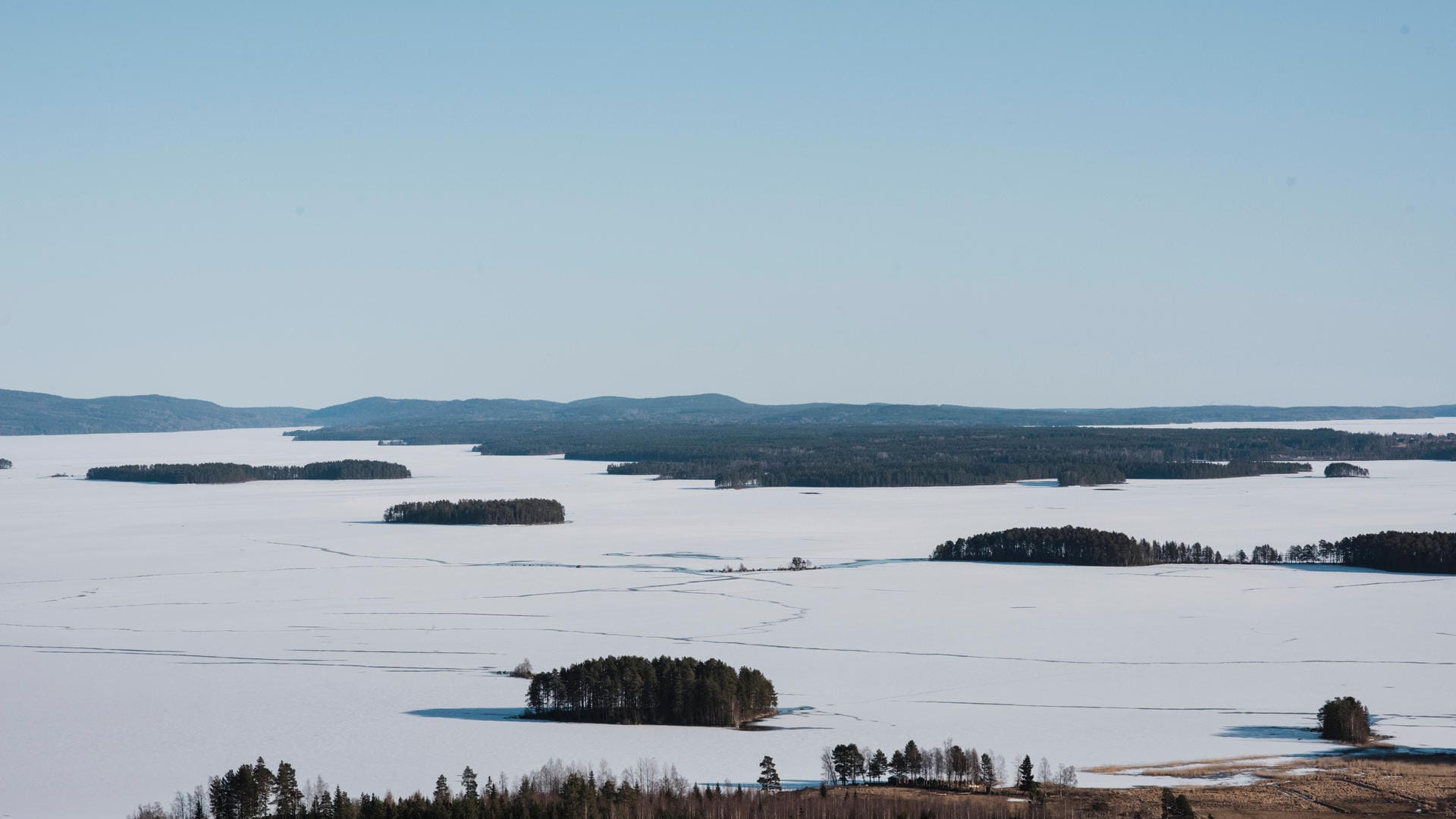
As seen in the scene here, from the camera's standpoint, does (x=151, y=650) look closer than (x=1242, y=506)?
Yes

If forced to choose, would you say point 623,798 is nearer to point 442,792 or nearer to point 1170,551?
point 442,792

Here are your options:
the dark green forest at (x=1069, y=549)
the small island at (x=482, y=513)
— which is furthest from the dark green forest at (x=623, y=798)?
the small island at (x=482, y=513)

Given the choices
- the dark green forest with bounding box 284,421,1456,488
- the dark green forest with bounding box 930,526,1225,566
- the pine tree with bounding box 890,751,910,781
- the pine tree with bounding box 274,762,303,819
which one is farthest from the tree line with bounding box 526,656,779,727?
the dark green forest with bounding box 284,421,1456,488

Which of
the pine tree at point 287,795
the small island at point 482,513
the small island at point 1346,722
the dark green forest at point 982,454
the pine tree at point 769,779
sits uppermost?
the dark green forest at point 982,454

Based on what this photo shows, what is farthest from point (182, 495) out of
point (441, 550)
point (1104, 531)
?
point (1104, 531)

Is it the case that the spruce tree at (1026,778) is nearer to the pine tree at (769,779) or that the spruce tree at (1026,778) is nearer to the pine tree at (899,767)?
the pine tree at (899,767)

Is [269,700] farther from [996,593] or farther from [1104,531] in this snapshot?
[1104,531]
